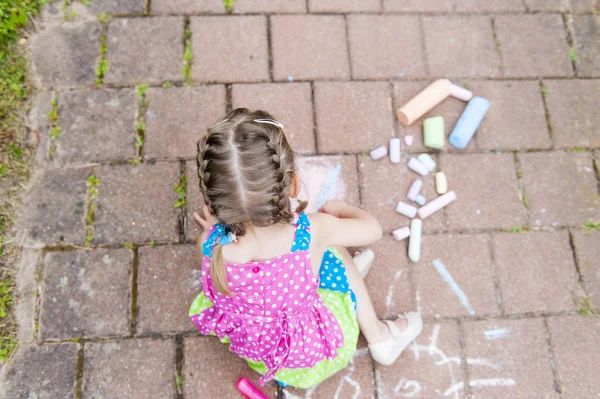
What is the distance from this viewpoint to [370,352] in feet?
7.79

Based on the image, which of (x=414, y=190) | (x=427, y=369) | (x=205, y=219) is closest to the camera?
(x=427, y=369)

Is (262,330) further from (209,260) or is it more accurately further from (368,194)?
(368,194)

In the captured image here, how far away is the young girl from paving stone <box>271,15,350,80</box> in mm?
827

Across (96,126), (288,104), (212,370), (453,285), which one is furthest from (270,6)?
(212,370)

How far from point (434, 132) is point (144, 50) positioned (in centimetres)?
165

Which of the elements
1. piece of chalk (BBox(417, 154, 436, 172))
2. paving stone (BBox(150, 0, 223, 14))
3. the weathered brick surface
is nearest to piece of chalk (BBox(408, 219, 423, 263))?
piece of chalk (BBox(417, 154, 436, 172))

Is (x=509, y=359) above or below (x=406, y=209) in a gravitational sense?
below

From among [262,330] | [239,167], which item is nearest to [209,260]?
[262,330]

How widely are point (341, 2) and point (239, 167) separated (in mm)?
1748

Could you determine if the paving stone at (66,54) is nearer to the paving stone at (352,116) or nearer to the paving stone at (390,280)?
the paving stone at (352,116)

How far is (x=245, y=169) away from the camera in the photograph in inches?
63.1

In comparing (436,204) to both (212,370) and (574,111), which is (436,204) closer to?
(574,111)

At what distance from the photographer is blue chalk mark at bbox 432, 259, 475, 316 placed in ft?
8.13

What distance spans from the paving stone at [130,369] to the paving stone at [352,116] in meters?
1.30
